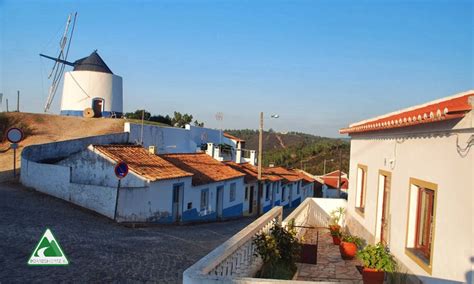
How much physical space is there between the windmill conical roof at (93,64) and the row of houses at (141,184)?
670 inches

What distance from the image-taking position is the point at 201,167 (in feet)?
80.6

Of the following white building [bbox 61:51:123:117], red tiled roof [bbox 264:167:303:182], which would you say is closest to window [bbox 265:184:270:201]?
red tiled roof [bbox 264:167:303:182]

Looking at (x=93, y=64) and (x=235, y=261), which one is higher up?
(x=93, y=64)

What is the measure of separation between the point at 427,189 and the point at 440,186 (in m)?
0.79

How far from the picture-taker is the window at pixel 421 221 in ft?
21.4

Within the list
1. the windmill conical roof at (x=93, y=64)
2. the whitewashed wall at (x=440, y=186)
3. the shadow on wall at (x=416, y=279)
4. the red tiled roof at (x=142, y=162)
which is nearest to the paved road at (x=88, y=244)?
the red tiled roof at (x=142, y=162)

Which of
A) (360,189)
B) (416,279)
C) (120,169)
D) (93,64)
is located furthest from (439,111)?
(93,64)

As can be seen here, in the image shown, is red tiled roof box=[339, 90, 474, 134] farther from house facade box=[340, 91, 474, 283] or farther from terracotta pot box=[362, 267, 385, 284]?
terracotta pot box=[362, 267, 385, 284]

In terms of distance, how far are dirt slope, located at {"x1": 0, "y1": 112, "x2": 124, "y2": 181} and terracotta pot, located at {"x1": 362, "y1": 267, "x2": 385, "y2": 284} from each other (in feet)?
88.2

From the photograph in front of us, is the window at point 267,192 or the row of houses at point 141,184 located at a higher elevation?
the row of houses at point 141,184

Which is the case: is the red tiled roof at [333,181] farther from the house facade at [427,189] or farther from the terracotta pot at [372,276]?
the terracotta pot at [372,276]

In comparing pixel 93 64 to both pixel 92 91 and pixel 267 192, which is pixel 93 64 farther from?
pixel 267 192

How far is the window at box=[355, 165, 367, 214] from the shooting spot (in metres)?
11.4

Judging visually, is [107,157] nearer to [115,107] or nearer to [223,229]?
[223,229]
